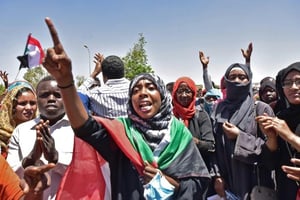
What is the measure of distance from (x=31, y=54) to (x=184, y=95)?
14.8ft

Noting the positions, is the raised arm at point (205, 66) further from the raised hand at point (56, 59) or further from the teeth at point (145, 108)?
the raised hand at point (56, 59)

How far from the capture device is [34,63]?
7.61 meters

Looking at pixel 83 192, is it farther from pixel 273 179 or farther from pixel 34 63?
pixel 34 63

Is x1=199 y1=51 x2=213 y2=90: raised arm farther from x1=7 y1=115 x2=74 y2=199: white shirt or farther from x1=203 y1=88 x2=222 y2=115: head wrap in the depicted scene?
x1=7 y1=115 x2=74 y2=199: white shirt

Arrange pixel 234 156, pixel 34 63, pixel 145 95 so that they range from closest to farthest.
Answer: pixel 145 95, pixel 234 156, pixel 34 63

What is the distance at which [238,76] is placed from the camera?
12.4ft

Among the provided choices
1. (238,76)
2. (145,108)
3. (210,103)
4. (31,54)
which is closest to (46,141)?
(145,108)

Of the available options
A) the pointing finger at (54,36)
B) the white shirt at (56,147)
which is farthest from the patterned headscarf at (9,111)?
the pointing finger at (54,36)

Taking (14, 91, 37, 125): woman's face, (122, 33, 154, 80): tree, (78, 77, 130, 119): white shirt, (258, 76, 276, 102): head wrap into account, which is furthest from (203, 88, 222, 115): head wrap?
(122, 33, 154, 80): tree

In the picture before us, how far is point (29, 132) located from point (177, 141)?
44.5 inches

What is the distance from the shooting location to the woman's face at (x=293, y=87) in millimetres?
2990

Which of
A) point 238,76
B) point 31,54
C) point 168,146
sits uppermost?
point 31,54

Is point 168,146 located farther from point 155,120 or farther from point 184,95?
point 184,95

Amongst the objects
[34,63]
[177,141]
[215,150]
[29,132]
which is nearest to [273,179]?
[215,150]
